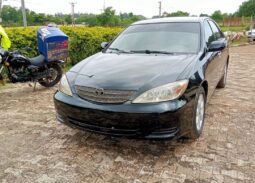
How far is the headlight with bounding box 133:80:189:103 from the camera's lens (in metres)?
2.78

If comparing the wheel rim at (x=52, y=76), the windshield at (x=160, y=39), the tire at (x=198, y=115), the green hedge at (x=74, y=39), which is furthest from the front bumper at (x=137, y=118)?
the green hedge at (x=74, y=39)

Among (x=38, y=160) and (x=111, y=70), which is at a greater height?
(x=111, y=70)

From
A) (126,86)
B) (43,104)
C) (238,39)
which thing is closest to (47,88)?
(43,104)

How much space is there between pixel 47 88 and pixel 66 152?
10.1 ft

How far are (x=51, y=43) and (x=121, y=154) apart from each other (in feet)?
11.1

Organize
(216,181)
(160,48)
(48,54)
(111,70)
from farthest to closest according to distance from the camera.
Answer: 1. (48,54)
2. (160,48)
3. (111,70)
4. (216,181)

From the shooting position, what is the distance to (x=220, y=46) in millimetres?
3840

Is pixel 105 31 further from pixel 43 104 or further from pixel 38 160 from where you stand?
pixel 38 160

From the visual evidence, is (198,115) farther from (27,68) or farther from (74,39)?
(74,39)

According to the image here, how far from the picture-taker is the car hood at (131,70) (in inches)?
115

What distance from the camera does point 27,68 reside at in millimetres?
5484

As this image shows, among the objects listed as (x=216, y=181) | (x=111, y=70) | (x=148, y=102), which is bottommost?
(x=216, y=181)

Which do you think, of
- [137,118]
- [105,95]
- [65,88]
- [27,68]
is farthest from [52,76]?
[137,118]

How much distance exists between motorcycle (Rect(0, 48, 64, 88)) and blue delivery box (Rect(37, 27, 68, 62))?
0.12 metres
